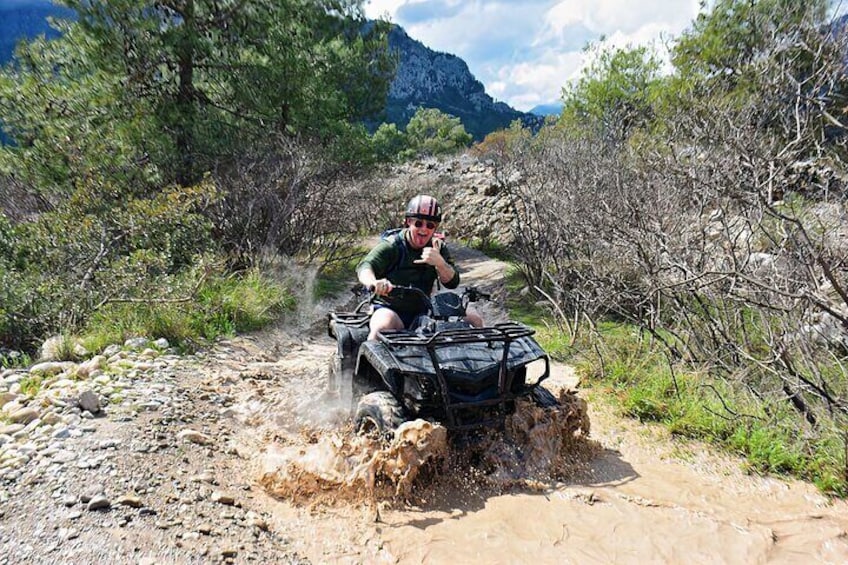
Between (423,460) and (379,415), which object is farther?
(379,415)

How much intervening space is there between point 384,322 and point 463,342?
0.82 metres

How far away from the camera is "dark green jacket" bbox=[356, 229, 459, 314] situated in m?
4.42

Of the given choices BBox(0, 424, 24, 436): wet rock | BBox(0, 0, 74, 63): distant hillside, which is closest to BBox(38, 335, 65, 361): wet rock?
BBox(0, 424, 24, 436): wet rock

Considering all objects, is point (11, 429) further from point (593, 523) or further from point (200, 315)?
point (593, 523)

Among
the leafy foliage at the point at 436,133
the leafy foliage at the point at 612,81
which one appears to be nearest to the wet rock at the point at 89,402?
the leafy foliage at the point at 612,81

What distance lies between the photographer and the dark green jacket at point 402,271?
4.42m

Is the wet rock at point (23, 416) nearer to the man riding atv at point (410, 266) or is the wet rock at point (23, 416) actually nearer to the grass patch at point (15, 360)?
the grass patch at point (15, 360)

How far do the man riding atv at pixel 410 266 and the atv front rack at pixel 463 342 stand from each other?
0.52 meters

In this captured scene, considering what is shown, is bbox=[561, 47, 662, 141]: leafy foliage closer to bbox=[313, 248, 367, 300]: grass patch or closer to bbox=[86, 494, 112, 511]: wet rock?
bbox=[313, 248, 367, 300]: grass patch

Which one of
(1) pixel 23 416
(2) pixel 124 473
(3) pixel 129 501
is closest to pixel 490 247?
(1) pixel 23 416

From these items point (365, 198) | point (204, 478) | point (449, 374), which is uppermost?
point (365, 198)

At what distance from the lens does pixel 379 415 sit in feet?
11.7

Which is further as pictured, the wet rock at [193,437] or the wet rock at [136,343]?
the wet rock at [136,343]

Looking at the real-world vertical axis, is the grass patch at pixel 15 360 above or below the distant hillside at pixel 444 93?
below
